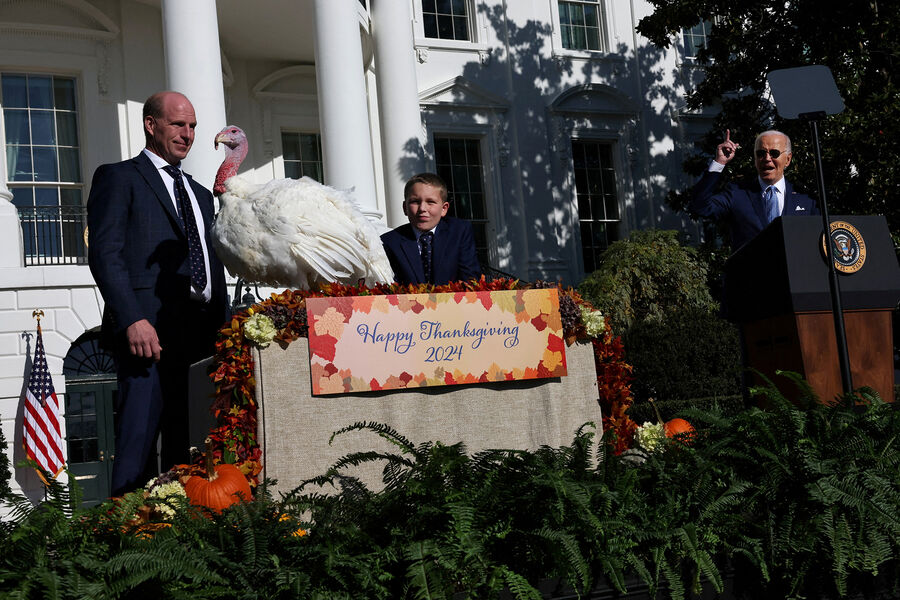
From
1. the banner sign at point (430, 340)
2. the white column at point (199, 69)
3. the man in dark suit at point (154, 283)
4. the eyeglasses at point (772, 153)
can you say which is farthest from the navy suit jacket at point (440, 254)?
the white column at point (199, 69)

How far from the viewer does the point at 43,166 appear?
15.6m

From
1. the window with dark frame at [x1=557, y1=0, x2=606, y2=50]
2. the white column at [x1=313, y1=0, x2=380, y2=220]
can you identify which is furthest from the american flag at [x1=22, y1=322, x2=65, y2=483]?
the window with dark frame at [x1=557, y1=0, x2=606, y2=50]

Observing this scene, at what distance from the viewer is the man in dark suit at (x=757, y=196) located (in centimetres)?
507

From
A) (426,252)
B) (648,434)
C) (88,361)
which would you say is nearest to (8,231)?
(88,361)

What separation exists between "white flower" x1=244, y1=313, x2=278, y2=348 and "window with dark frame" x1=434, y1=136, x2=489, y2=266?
15284 millimetres

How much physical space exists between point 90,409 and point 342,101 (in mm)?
6657

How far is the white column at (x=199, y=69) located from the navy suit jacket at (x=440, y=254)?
7209 mm

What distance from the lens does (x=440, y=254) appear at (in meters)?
5.08

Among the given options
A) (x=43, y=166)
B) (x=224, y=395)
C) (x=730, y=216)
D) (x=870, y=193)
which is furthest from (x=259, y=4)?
(x=224, y=395)

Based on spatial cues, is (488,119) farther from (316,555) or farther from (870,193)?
(316,555)

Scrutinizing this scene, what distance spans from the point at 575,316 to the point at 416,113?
12.7 m

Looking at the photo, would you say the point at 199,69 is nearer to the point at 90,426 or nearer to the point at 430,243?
the point at 90,426

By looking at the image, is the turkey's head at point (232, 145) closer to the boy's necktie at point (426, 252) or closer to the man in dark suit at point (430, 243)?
the man in dark suit at point (430, 243)

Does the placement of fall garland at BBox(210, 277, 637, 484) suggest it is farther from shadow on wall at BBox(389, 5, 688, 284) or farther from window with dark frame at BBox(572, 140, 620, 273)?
window with dark frame at BBox(572, 140, 620, 273)
